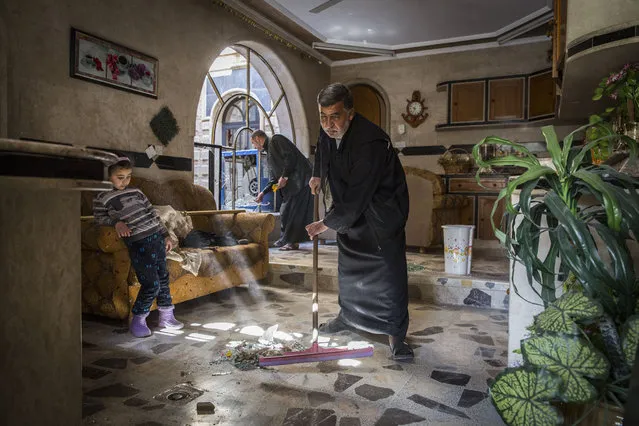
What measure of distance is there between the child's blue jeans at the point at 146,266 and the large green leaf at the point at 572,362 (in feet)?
8.34

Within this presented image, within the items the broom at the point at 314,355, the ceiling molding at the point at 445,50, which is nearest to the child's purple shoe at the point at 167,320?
the broom at the point at 314,355

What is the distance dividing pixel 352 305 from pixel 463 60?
22.6ft

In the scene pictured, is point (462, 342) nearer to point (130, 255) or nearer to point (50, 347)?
point (130, 255)

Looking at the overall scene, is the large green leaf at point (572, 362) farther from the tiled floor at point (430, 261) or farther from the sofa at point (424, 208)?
the sofa at point (424, 208)

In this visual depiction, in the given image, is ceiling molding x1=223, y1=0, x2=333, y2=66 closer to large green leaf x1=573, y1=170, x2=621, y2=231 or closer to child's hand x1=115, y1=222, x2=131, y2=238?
child's hand x1=115, y1=222, x2=131, y2=238

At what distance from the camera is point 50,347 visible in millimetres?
1133

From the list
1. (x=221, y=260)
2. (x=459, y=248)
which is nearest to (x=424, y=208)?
(x=459, y=248)

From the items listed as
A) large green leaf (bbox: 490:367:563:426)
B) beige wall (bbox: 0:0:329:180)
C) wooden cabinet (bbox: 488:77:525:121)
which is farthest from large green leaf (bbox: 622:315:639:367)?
wooden cabinet (bbox: 488:77:525:121)

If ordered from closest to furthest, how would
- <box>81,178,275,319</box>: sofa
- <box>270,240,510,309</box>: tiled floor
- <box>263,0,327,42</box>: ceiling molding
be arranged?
1. <box>81,178,275,319</box>: sofa
2. <box>270,240,510,309</box>: tiled floor
3. <box>263,0,327,42</box>: ceiling molding

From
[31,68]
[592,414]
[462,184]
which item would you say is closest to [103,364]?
[592,414]

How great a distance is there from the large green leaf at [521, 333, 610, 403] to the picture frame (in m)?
A: 4.38

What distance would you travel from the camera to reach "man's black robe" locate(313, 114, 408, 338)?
8.87ft

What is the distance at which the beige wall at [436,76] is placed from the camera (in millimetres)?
8055

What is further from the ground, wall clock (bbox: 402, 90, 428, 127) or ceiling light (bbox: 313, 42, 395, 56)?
ceiling light (bbox: 313, 42, 395, 56)
